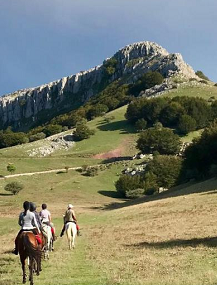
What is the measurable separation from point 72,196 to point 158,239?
4284cm

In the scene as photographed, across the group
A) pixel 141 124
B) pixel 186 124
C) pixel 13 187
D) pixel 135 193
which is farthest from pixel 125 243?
pixel 141 124

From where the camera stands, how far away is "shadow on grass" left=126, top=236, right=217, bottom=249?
19.7 metres

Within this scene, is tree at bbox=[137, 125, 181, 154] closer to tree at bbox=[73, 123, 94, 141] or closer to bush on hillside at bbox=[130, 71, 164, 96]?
tree at bbox=[73, 123, 94, 141]

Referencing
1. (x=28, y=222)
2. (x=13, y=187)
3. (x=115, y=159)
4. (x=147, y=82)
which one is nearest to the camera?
(x=28, y=222)

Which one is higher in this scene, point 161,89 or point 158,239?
point 161,89

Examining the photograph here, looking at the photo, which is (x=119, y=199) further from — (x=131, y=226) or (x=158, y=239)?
(x=158, y=239)

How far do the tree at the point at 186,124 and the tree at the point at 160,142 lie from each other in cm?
1650

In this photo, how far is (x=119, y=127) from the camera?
11794 centimetres

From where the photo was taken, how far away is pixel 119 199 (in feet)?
220

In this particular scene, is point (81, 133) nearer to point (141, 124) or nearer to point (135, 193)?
point (141, 124)

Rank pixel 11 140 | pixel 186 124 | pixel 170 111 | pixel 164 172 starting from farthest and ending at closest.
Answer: pixel 11 140 → pixel 170 111 → pixel 186 124 → pixel 164 172

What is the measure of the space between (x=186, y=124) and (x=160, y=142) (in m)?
18.6

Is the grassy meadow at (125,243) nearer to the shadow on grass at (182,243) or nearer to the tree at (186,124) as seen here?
the shadow on grass at (182,243)

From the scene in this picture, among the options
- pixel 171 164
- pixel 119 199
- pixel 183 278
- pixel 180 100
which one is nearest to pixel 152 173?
pixel 171 164
